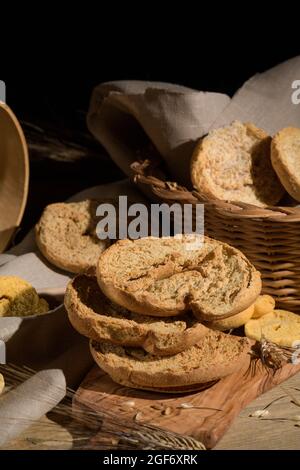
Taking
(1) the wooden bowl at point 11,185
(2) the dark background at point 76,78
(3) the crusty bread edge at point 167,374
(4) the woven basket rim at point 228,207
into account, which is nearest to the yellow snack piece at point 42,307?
(3) the crusty bread edge at point 167,374

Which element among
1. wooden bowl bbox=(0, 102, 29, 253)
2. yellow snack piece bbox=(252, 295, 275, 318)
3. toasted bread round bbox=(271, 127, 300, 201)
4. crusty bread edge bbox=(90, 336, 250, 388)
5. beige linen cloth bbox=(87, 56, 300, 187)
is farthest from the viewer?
wooden bowl bbox=(0, 102, 29, 253)

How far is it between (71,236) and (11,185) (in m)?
0.49

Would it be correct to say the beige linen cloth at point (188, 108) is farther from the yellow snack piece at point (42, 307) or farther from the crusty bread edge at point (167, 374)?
the crusty bread edge at point (167, 374)

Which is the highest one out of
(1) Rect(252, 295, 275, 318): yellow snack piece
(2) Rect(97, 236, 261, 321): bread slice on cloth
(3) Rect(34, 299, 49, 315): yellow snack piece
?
(2) Rect(97, 236, 261, 321): bread slice on cloth

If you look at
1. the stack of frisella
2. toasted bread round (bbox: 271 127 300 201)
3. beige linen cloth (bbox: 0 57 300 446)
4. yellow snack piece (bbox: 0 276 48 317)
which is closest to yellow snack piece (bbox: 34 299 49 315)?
yellow snack piece (bbox: 0 276 48 317)

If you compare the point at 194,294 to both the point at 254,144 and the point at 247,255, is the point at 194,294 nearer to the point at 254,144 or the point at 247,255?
the point at 247,255

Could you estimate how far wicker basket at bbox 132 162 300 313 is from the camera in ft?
10.6

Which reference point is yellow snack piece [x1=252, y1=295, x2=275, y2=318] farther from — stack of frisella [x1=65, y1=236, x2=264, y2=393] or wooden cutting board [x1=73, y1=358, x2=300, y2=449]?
wooden cutting board [x1=73, y1=358, x2=300, y2=449]

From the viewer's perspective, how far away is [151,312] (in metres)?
2.90

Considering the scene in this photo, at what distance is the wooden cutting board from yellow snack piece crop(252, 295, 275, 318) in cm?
29

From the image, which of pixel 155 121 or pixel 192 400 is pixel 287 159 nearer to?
pixel 155 121

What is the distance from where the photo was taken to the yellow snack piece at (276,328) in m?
3.17

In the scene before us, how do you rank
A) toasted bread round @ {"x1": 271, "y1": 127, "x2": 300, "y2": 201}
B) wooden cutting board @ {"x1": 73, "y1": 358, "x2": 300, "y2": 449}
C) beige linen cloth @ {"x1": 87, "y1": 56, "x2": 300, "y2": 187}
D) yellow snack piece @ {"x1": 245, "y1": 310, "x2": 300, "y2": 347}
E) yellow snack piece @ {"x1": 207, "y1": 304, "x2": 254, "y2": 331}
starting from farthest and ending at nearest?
beige linen cloth @ {"x1": 87, "y1": 56, "x2": 300, "y2": 187}, toasted bread round @ {"x1": 271, "y1": 127, "x2": 300, "y2": 201}, yellow snack piece @ {"x1": 245, "y1": 310, "x2": 300, "y2": 347}, yellow snack piece @ {"x1": 207, "y1": 304, "x2": 254, "y2": 331}, wooden cutting board @ {"x1": 73, "y1": 358, "x2": 300, "y2": 449}

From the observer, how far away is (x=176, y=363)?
2.87 meters
